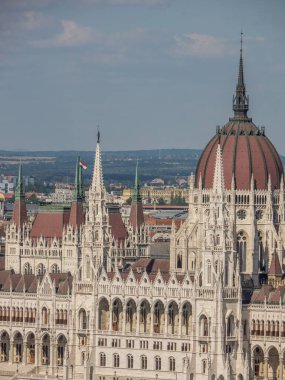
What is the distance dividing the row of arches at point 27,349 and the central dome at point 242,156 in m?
18.5

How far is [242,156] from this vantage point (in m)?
174

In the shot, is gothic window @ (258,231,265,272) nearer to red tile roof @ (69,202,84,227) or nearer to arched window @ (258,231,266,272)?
arched window @ (258,231,266,272)

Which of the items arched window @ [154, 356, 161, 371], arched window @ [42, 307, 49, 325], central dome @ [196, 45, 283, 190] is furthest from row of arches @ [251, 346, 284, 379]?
arched window @ [42, 307, 49, 325]

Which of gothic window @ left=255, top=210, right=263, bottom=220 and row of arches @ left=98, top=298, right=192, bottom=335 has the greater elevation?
gothic window @ left=255, top=210, right=263, bottom=220

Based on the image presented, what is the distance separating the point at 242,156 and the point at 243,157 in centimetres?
12

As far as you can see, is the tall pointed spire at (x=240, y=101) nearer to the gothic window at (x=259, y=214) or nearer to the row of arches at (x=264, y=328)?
the gothic window at (x=259, y=214)

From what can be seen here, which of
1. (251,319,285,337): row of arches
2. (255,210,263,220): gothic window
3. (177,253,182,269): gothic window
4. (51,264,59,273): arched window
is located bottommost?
(251,319,285,337): row of arches

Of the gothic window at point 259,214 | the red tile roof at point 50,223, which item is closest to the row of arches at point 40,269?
the red tile roof at point 50,223

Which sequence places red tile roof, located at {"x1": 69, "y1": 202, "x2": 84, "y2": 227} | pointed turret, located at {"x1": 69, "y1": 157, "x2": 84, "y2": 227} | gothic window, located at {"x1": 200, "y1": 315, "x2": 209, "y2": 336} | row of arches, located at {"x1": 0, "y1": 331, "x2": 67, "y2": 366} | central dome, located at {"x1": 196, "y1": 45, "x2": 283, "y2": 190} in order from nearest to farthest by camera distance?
gothic window, located at {"x1": 200, "y1": 315, "x2": 209, "y2": 336}, row of arches, located at {"x1": 0, "y1": 331, "x2": 67, "y2": 366}, central dome, located at {"x1": 196, "y1": 45, "x2": 283, "y2": 190}, red tile roof, located at {"x1": 69, "y1": 202, "x2": 84, "y2": 227}, pointed turret, located at {"x1": 69, "y1": 157, "x2": 84, "y2": 227}

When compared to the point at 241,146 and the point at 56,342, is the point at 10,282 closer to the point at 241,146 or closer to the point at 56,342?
the point at 56,342

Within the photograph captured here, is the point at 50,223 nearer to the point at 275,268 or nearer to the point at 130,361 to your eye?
the point at 275,268

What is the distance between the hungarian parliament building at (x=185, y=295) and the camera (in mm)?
159625

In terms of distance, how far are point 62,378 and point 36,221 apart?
36192 mm

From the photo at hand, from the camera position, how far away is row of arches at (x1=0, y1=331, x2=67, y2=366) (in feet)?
555
